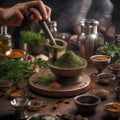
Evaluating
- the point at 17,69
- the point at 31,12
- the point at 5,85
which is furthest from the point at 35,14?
the point at 5,85

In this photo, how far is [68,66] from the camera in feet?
6.77

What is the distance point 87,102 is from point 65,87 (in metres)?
0.23

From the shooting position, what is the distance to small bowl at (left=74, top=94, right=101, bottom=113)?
5.92 feet

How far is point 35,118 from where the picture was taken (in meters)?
1.69

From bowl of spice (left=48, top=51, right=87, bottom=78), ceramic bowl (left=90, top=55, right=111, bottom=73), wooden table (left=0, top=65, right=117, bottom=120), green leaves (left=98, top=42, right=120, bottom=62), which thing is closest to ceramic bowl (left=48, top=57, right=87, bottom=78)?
bowl of spice (left=48, top=51, right=87, bottom=78)

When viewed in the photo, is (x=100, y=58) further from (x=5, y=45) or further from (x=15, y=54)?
(x=5, y=45)

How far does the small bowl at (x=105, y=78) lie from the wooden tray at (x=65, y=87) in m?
0.07

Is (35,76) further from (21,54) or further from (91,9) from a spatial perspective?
(91,9)

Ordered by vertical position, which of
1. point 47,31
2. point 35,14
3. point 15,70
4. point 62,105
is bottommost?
point 62,105

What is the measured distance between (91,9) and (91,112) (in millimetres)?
2668

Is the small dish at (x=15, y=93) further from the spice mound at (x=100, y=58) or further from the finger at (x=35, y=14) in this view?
the spice mound at (x=100, y=58)

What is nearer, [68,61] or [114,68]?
[68,61]

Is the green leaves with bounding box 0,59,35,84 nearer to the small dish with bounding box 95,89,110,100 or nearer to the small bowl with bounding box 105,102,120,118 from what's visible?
the small dish with bounding box 95,89,110,100

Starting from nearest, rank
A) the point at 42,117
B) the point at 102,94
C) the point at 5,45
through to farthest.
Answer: the point at 42,117
the point at 102,94
the point at 5,45
